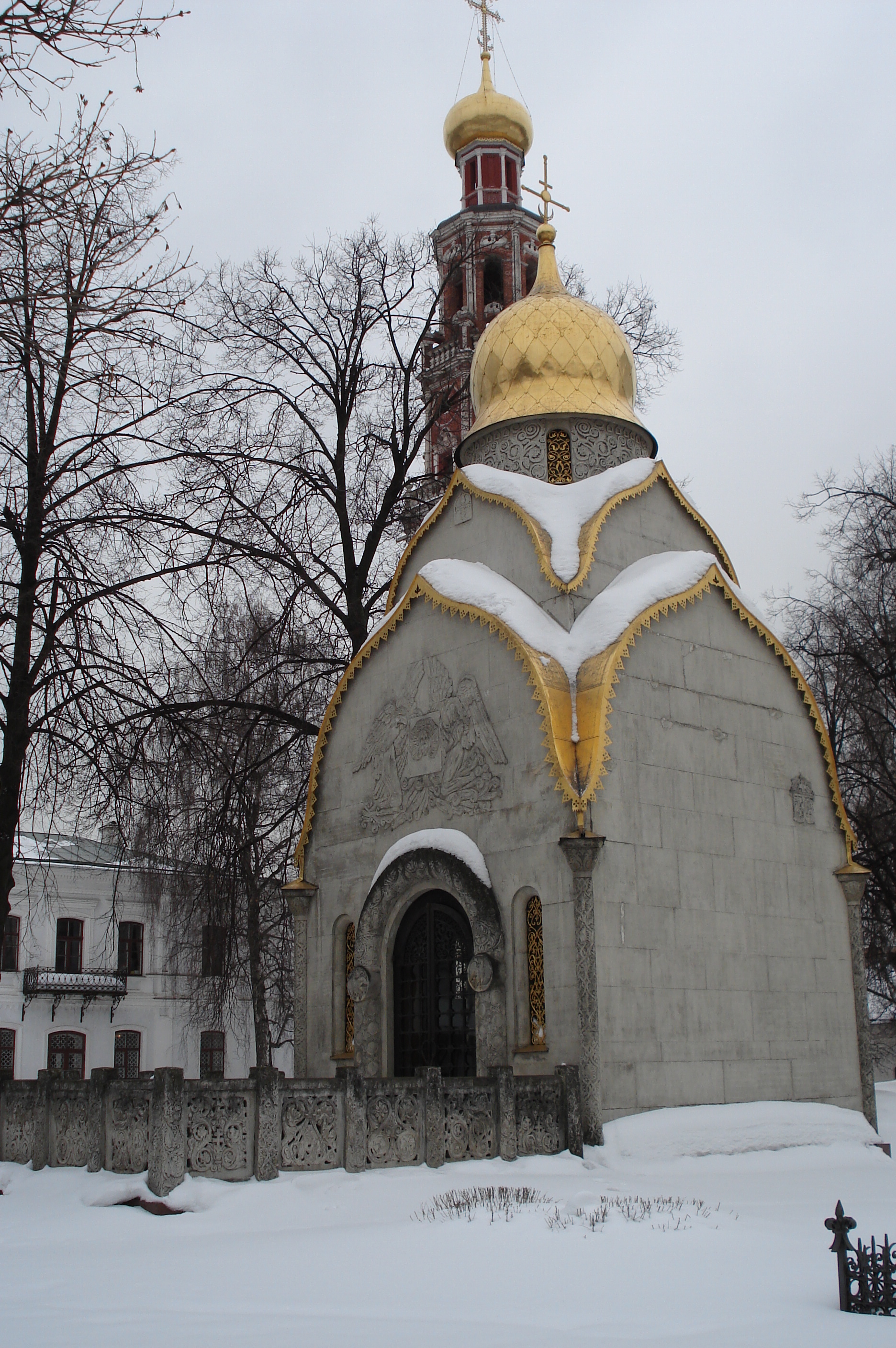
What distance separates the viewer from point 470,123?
3322cm

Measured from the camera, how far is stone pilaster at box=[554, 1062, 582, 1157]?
415 inches

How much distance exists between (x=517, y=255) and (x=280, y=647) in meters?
18.3

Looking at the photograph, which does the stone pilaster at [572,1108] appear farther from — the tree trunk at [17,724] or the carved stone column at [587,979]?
the tree trunk at [17,724]

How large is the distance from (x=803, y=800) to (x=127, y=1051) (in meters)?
23.3

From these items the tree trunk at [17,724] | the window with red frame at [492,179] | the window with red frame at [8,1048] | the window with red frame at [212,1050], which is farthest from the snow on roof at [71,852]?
the window with red frame at [492,179]

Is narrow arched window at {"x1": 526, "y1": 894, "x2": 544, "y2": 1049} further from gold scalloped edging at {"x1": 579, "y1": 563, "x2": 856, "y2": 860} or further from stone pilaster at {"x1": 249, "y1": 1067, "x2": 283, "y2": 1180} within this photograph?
stone pilaster at {"x1": 249, "y1": 1067, "x2": 283, "y2": 1180}

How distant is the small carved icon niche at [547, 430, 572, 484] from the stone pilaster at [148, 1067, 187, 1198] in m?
8.02

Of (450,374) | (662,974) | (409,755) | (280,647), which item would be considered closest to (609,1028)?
(662,974)

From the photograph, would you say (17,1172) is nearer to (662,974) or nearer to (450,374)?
(662,974)

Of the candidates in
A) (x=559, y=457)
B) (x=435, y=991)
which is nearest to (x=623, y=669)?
(x=559, y=457)

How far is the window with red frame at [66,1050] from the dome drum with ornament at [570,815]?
1878 cm

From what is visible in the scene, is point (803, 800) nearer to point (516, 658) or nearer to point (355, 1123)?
point (516, 658)

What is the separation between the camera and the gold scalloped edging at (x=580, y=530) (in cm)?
1289

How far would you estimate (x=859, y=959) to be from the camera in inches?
538
